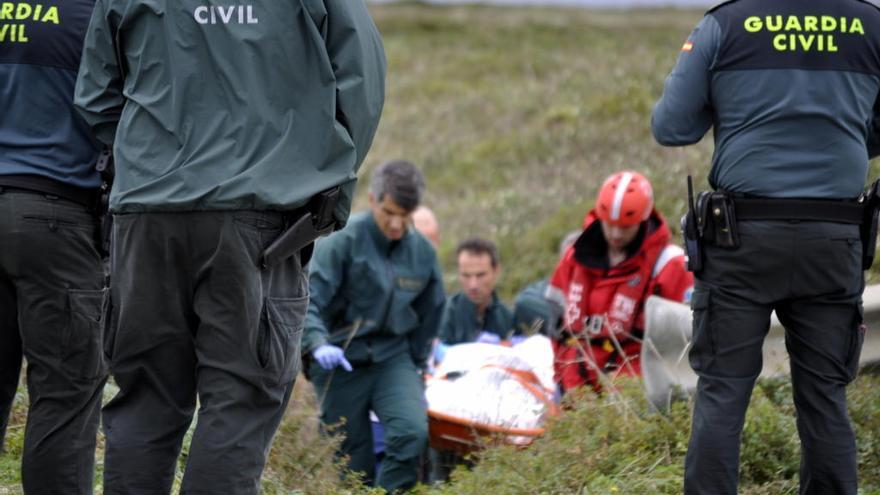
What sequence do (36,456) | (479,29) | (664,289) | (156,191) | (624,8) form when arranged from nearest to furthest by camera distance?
(156,191)
(36,456)
(664,289)
(479,29)
(624,8)

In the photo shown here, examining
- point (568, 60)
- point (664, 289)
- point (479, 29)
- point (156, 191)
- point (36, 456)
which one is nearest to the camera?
point (156, 191)

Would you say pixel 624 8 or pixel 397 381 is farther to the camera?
pixel 624 8

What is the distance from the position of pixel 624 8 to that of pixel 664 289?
38.8m

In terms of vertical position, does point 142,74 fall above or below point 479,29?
above

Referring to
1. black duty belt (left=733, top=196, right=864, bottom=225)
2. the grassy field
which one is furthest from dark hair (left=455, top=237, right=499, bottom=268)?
black duty belt (left=733, top=196, right=864, bottom=225)

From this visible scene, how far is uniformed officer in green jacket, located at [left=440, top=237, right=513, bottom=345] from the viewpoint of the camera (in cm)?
958

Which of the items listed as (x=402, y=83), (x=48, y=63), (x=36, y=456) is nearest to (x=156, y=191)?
(x=48, y=63)

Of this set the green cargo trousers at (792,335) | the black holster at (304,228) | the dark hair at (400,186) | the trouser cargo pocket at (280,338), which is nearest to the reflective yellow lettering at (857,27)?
the green cargo trousers at (792,335)

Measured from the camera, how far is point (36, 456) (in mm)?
4176

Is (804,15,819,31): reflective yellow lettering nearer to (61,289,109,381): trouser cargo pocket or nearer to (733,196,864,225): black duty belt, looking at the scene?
(733,196,864,225): black duty belt

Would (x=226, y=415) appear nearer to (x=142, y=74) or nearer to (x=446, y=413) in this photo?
(x=142, y=74)

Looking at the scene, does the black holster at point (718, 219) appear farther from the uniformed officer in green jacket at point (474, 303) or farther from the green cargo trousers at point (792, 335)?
the uniformed officer in green jacket at point (474, 303)

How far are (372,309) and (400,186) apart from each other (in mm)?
756

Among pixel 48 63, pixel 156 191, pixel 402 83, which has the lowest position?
pixel 402 83
